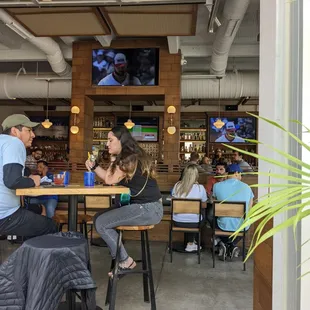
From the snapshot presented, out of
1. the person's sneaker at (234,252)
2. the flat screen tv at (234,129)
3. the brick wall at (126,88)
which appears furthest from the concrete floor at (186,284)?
the flat screen tv at (234,129)

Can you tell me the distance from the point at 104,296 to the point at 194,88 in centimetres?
648

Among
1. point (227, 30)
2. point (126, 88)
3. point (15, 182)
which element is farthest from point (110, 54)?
point (15, 182)

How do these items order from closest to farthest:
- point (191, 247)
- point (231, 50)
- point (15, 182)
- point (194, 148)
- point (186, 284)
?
1. point (15, 182)
2. point (186, 284)
3. point (191, 247)
4. point (231, 50)
5. point (194, 148)

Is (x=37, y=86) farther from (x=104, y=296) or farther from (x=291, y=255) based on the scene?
(x=291, y=255)

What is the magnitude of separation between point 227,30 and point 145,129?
21.5ft

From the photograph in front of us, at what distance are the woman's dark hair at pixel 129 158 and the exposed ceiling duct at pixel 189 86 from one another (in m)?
6.01

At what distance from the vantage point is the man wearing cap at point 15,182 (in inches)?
86.0

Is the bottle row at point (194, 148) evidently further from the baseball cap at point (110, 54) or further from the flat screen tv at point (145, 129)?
the baseball cap at point (110, 54)

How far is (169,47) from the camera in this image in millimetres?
7051

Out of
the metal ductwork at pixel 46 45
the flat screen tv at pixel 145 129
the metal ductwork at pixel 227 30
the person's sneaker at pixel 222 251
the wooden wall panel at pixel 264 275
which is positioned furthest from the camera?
the flat screen tv at pixel 145 129

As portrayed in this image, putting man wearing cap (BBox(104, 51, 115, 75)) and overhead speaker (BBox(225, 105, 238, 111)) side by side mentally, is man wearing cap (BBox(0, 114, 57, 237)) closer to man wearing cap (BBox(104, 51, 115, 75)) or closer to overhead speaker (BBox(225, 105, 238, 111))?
man wearing cap (BBox(104, 51, 115, 75))

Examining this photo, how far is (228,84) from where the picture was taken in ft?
27.7

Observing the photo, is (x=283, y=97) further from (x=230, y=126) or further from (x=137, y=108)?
(x=137, y=108)

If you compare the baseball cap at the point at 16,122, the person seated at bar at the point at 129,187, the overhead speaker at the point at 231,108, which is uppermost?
the overhead speaker at the point at 231,108
